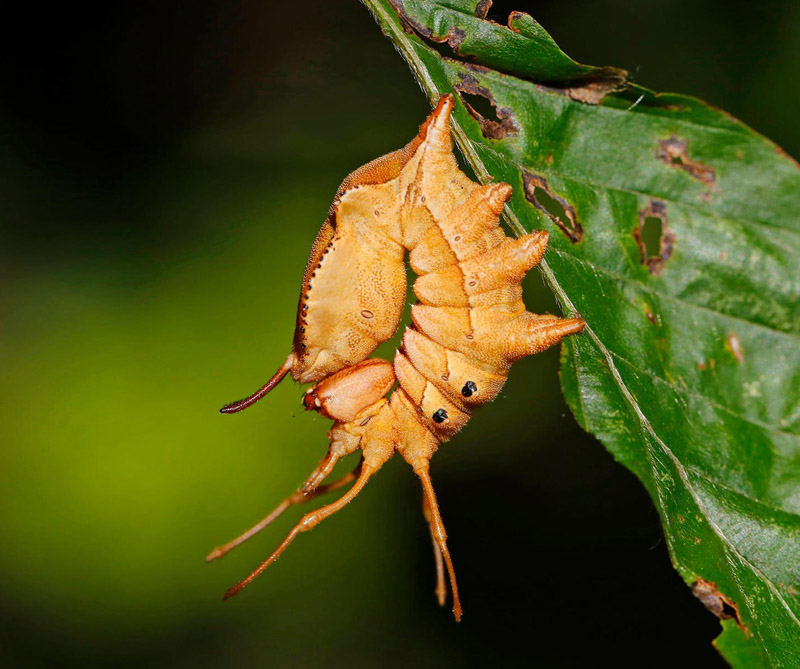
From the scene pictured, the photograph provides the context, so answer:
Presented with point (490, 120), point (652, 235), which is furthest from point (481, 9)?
point (652, 235)

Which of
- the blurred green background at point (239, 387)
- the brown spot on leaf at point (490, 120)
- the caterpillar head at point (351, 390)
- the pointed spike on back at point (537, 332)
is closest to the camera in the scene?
the pointed spike on back at point (537, 332)

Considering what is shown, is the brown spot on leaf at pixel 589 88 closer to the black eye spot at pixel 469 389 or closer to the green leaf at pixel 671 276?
the green leaf at pixel 671 276

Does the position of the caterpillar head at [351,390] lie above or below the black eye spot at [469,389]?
above

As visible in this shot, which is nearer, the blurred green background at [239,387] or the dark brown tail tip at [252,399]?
the dark brown tail tip at [252,399]

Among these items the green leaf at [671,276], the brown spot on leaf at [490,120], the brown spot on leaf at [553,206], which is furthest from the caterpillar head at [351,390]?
the brown spot on leaf at [490,120]

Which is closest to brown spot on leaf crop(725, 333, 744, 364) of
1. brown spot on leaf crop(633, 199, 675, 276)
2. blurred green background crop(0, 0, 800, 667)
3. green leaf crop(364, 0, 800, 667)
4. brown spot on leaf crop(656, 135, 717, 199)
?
green leaf crop(364, 0, 800, 667)

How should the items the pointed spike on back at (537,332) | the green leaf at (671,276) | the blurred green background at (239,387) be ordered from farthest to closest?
the blurred green background at (239,387), the pointed spike on back at (537,332), the green leaf at (671,276)

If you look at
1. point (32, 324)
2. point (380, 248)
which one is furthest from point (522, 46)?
point (32, 324)
